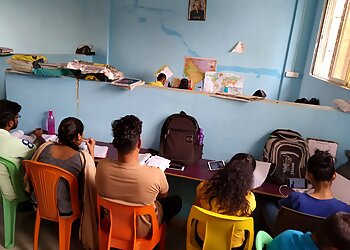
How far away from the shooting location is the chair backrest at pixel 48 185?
5.48ft

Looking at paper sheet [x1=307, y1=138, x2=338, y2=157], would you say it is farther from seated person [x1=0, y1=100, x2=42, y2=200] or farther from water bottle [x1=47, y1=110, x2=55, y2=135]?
water bottle [x1=47, y1=110, x2=55, y2=135]

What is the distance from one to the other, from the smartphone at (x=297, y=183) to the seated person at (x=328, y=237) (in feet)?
2.83

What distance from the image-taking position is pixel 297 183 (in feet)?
6.54

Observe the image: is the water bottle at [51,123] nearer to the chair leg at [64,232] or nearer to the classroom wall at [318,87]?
the chair leg at [64,232]

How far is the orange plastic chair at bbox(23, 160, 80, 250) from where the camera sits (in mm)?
1675

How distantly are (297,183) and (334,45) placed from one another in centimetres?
244

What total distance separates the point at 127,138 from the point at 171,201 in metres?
0.59

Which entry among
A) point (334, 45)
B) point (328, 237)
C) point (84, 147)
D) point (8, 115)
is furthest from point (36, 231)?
point (334, 45)

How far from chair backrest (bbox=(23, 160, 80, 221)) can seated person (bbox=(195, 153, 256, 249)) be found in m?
0.79

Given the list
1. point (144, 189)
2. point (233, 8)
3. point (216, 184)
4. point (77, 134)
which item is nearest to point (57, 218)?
point (77, 134)

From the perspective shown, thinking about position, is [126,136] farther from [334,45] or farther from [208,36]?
[208,36]

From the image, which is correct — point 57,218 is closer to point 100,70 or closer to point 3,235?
point 3,235

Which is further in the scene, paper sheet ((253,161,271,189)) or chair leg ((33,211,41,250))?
paper sheet ((253,161,271,189))

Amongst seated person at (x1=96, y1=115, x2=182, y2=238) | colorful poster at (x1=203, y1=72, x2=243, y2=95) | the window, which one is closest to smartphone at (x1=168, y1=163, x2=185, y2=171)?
seated person at (x1=96, y1=115, x2=182, y2=238)
